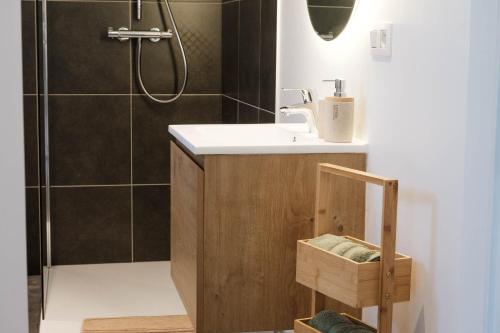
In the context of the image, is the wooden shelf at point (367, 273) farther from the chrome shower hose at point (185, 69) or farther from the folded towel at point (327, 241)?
the chrome shower hose at point (185, 69)

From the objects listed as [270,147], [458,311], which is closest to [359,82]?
[270,147]

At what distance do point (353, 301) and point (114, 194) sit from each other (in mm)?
2797

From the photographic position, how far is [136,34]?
4594mm

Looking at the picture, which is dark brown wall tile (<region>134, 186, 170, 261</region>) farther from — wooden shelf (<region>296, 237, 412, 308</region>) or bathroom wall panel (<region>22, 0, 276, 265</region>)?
wooden shelf (<region>296, 237, 412, 308</region>)

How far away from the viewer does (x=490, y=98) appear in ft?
6.53

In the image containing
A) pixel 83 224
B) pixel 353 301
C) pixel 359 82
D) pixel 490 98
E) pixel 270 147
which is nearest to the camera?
pixel 490 98

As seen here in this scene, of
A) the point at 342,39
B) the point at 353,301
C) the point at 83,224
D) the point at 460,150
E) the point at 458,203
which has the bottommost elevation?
the point at 83,224

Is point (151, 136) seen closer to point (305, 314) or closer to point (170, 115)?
point (170, 115)

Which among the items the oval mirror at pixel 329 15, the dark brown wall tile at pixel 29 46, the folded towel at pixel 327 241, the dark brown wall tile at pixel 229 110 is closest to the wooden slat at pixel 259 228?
the folded towel at pixel 327 241

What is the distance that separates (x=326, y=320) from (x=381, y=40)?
789 mm

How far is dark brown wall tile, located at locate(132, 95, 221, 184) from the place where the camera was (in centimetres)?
472

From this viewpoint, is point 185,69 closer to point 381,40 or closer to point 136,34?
point 136,34

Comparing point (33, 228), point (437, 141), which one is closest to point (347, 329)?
point (437, 141)

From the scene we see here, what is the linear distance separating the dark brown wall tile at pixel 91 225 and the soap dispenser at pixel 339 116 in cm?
234
